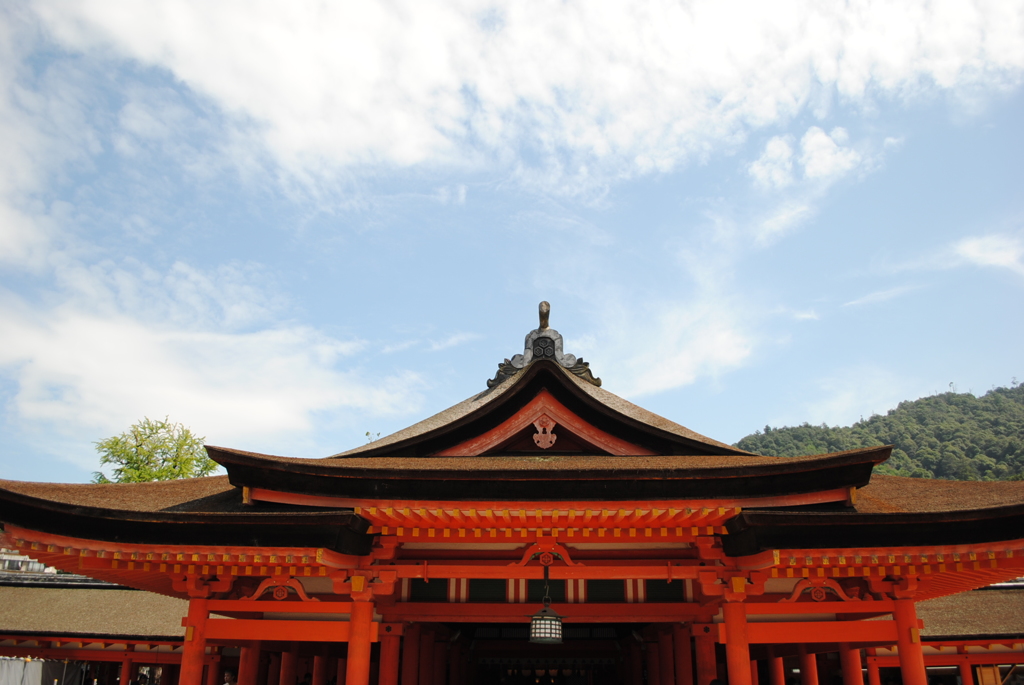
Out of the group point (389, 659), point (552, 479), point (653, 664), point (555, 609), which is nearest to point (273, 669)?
point (653, 664)

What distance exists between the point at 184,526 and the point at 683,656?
32.7 ft

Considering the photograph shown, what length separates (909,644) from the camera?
991 cm

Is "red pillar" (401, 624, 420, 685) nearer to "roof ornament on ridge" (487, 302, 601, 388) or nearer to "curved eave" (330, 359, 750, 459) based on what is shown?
"curved eave" (330, 359, 750, 459)

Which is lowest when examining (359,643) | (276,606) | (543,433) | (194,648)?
(194,648)

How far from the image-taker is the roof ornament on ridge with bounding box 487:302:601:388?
1580 cm

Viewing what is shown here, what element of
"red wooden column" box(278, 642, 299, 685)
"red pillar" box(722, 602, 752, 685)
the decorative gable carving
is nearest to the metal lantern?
"red pillar" box(722, 602, 752, 685)

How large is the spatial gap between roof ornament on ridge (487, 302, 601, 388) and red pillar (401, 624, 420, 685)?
6.28 meters

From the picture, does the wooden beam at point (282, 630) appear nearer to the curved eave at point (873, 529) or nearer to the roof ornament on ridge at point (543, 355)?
the curved eave at point (873, 529)

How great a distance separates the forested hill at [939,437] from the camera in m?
84.2

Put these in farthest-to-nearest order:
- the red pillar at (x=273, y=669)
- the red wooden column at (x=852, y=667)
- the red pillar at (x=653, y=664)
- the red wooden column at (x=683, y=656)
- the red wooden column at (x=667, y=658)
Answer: the red pillar at (x=273, y=669)
the red pillar at (x=653, y=664)
the red wooden column at (x=667, y=658)
the red wooden column at (x=852, y=667)
the red wooden column at (x=683, y=656)

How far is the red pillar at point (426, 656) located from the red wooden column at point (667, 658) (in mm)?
5393

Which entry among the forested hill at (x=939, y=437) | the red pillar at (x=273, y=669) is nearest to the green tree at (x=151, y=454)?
the red pillar at (x=273, y=669)

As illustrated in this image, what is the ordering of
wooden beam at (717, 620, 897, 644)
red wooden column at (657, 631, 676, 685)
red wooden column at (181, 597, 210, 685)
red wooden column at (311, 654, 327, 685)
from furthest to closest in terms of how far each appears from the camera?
red wooden column at (311, 654, 327, 685), red wooden column at (657, 631, 676, 685), red wooden column at (181, 597, 210, 685), wooden beam at (717, 620, 897, 644)

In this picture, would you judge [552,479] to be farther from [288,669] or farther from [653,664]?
[288,669]
